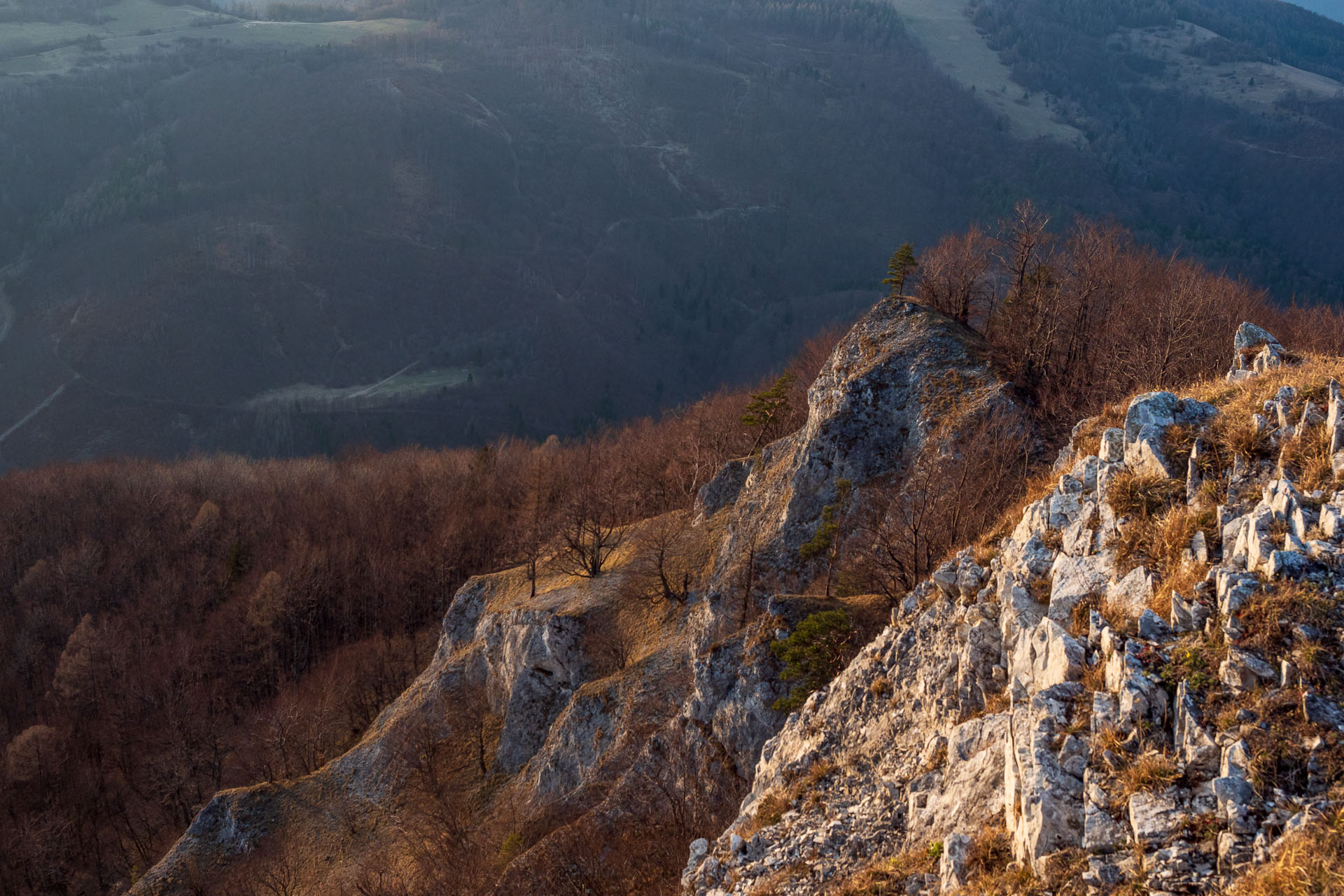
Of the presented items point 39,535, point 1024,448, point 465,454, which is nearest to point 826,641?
point 1024,448

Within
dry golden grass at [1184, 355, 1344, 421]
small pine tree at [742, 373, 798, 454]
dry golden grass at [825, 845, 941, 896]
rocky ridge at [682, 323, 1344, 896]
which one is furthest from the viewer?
small pine tree at [742, 373, 798, 454]

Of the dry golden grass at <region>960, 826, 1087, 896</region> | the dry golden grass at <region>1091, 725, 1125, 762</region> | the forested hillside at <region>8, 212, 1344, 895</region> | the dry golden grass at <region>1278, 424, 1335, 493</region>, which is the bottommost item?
the forested hillside at <region>8, 212, 1344, 895</region>

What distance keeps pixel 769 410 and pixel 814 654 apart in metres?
30.1

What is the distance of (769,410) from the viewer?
56500 mm

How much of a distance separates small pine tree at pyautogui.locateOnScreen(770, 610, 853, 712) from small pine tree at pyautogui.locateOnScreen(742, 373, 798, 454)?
26.9m

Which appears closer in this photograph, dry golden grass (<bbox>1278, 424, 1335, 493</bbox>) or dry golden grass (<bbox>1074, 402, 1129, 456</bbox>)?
dry golden grass (<bbox>1278, 424, 1335, 493</bbox>)

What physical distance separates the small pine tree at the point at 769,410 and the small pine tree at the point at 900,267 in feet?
36.7

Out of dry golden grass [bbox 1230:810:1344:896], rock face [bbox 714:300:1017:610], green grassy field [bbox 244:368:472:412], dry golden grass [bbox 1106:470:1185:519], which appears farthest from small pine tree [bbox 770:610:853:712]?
green grassy field [bbox 244:368:472:412]

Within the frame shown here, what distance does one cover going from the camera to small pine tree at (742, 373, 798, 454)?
183 feet

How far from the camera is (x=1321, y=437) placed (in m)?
12.7

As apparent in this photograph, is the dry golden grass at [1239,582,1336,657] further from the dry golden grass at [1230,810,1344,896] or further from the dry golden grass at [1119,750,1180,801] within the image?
the dry golden grass at [1230,810,1344,896]

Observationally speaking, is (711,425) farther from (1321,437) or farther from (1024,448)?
(1321,437)

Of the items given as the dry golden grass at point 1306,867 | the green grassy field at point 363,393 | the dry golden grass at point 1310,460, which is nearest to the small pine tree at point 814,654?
the dry golden grass at point 1310,460

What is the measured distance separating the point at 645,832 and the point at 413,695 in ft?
94.4
